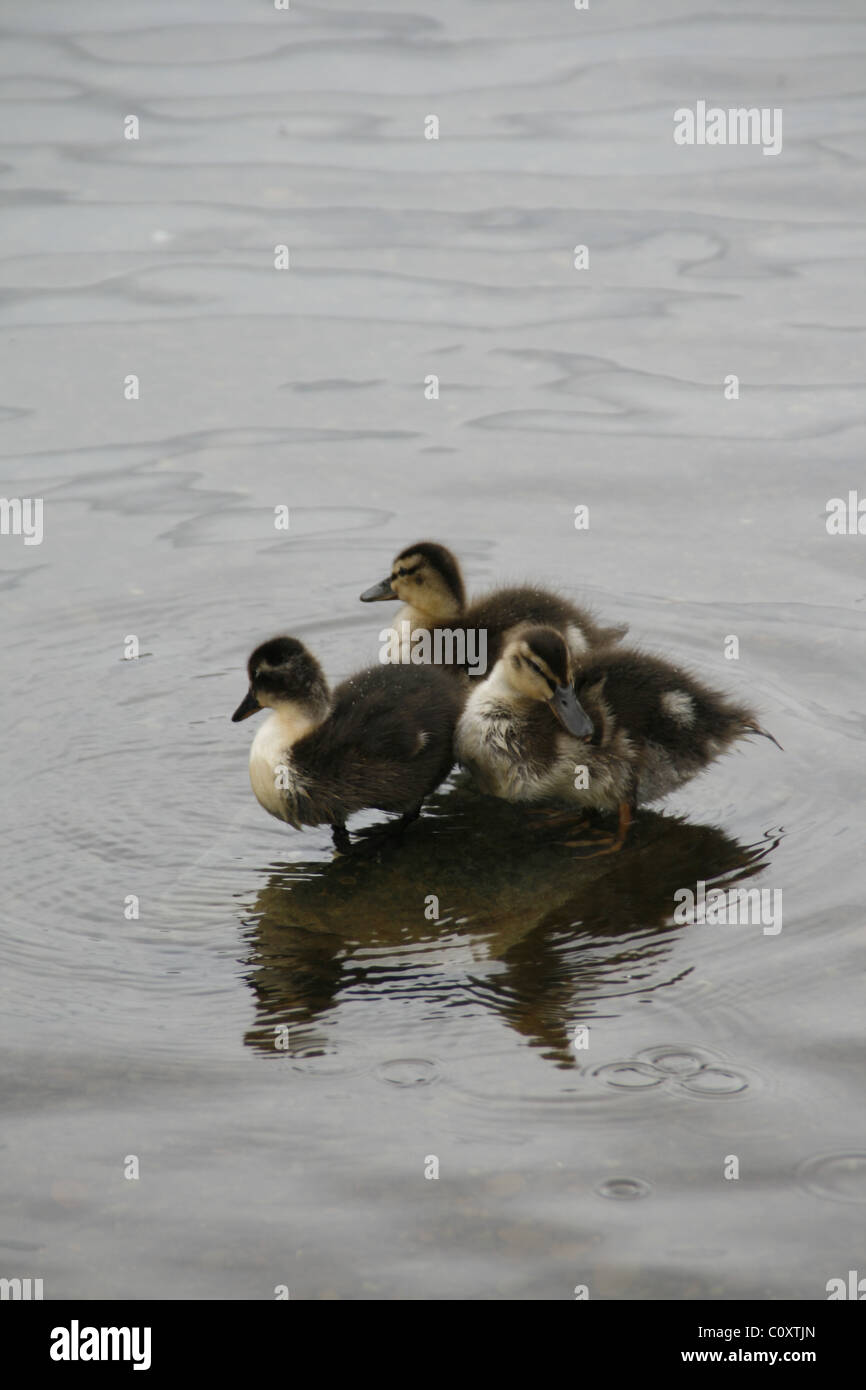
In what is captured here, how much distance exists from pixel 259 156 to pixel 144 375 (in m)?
3.12

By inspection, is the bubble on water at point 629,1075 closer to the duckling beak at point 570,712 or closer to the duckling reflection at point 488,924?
the duckling reflection at point 488,924

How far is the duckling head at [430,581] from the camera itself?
5480 millimetres

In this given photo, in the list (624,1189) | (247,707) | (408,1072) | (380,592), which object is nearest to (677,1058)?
(624,1189)

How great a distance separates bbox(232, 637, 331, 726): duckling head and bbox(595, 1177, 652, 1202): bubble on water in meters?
1.69

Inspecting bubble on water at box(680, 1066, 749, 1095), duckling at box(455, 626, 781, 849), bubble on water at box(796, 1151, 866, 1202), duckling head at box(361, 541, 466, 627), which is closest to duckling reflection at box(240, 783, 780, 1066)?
duckling at box(455, 626, 781, 849)

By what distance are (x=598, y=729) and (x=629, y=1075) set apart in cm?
130

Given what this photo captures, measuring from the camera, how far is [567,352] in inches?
320

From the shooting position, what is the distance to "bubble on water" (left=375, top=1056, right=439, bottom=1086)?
3.76m

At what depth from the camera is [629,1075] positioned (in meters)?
3.75

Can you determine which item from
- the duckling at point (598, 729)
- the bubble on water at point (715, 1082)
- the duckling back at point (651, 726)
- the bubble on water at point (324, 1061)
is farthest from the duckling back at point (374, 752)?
the bubble on water at point (715, 1082)

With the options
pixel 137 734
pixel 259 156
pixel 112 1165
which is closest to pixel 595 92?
pixel 259 156

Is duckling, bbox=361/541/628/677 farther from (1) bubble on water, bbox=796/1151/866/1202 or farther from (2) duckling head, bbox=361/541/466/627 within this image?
(1) bubble on water, bbox=796/1151/866/1202

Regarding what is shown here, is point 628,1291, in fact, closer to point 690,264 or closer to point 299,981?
point 299,981

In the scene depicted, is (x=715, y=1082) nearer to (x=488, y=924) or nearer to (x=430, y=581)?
(x=488, y=924)
